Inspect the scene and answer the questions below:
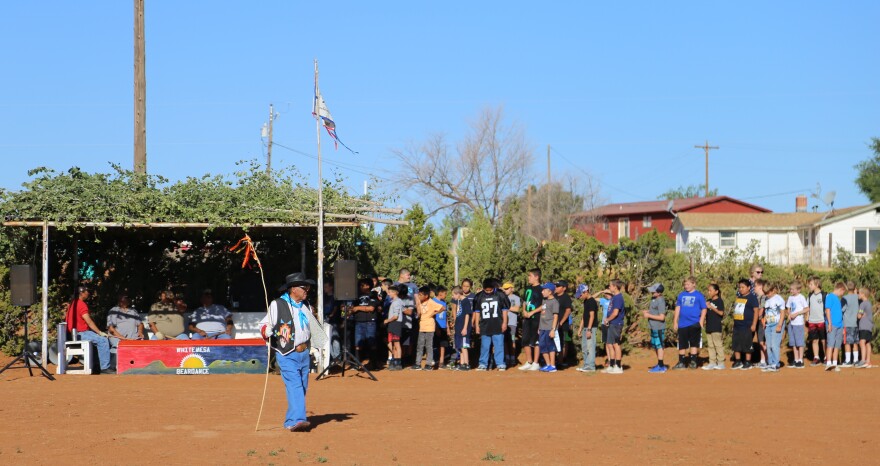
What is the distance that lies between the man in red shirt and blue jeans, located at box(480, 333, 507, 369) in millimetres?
6330

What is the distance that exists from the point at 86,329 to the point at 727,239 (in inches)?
1573

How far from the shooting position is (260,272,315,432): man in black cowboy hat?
10.5m

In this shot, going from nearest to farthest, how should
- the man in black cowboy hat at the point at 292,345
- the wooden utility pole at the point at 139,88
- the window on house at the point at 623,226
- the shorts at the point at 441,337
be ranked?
the man in black cowboy hat at the point at 292,345 < the shorts at the point at 441,337 < the wooden utility pole at the point at 139,88 < the window on house at the point at 623,226

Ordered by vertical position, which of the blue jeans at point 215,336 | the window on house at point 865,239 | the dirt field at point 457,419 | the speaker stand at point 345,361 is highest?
the window on house at point 865,239

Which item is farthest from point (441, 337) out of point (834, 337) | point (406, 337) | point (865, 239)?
point (865, 239)

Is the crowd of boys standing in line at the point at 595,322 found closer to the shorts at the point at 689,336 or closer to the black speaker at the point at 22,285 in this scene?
the shorts at the point at 689,336

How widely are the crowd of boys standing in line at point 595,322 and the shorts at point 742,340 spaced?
0.06 feet

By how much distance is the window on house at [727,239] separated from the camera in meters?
51.1

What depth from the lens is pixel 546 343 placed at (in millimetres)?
17078

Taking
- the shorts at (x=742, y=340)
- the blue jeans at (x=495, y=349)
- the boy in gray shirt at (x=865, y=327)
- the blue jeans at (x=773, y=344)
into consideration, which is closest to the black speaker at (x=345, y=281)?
the blue jeans at (x=495, y=349)

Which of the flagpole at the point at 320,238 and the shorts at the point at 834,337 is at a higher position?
the flagpole at the point at 320,238

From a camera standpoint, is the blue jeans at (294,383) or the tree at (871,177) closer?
the blue jeans at (294,383)

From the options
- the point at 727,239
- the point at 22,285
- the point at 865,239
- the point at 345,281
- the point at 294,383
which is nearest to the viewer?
the point at 294,383

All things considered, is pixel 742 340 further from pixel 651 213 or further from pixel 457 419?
pixel 651 213
